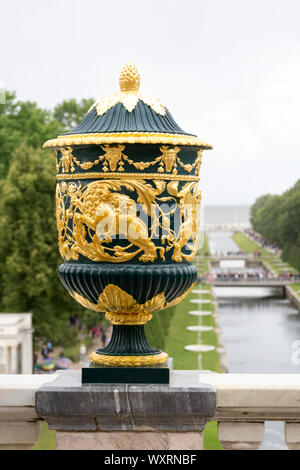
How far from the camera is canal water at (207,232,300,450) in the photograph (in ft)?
150

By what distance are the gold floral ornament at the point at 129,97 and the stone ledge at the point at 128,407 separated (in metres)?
2.10

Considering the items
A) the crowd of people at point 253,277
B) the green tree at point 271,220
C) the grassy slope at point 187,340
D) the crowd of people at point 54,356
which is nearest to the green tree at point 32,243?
the crowd of people at point 54,356

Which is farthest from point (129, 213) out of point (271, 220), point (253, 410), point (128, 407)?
point (271, 220)

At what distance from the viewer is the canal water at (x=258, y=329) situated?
45781mm

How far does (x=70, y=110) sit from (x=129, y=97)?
47.7 meters

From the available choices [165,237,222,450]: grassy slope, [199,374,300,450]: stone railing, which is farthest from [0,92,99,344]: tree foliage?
[199,374,300,450]: stone railing

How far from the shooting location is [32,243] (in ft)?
106

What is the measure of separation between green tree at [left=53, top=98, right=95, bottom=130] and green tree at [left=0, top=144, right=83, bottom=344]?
19147mm

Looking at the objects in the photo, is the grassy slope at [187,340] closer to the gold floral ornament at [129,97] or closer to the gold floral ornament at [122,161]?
the gold floral ornament at [129,97]

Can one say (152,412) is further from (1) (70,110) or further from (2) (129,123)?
(1) (70,110)

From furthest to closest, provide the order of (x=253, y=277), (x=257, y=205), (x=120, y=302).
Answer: (x=257, y=205), (x=253, y=277), (x=120, y=302)

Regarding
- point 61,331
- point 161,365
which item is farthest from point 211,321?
point 161,365

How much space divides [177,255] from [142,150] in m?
0.82

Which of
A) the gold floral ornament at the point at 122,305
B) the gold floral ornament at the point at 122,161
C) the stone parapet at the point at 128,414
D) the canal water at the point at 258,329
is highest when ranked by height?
the gold floral ornament at the point at 122,161
